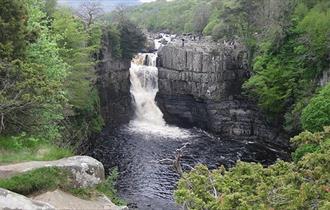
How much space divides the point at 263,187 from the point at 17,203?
7.22 metres

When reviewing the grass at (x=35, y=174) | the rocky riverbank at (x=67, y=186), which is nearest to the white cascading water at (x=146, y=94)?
the grass at (x=35, y=174)

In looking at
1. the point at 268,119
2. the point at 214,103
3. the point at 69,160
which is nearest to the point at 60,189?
the point at 69,160

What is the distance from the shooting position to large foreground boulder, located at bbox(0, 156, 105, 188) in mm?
16516

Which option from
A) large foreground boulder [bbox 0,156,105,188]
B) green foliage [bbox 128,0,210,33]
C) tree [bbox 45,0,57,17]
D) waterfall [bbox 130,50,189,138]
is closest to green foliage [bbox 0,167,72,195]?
large foreground boulder [bbox 0,156,105,188]

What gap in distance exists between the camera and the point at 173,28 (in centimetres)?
12938

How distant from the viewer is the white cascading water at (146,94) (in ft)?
200

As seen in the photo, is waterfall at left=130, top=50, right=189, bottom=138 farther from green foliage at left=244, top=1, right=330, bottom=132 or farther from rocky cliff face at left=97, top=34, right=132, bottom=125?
green foliage at left=244, top=1, right=330, bottom=132

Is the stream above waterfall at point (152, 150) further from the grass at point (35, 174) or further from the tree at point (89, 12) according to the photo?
the grass at point (35, 174)

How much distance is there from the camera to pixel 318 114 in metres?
34.8

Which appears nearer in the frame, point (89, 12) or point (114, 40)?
point (89, 12)

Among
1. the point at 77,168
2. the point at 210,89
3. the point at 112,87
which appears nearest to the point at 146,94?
the point at 112,87

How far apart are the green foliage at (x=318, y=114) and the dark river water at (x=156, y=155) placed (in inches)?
Result: 402

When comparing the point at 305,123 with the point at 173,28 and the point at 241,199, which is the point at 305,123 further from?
the point at 173,28

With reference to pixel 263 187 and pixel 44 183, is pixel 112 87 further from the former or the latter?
pixel 263 187
